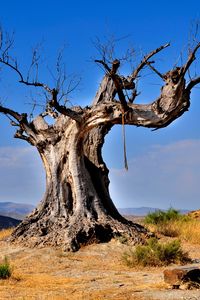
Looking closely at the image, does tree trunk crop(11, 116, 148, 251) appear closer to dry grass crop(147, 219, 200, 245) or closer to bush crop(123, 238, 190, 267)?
dry grass crop(147, 219, 200, 245)

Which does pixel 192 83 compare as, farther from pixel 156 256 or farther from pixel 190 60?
pixel 156 256

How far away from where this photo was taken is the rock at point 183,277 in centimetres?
870

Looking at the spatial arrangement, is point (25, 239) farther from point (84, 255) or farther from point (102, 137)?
point (102, 137)

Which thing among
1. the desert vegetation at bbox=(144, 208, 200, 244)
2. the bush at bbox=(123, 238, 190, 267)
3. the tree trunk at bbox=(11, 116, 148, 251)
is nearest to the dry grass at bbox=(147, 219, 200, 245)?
the desert vegetation at bbox=(144, 208, 200, 244)

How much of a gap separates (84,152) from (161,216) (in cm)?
749

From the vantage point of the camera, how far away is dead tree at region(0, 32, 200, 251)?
1464 cm

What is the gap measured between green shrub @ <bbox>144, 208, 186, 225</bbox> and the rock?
45.8ft

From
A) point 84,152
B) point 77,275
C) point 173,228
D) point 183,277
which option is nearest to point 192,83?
point 84,152

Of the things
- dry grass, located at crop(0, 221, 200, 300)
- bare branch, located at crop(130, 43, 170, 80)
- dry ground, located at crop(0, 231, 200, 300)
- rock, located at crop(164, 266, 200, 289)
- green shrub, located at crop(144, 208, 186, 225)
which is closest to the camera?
dry ground, located at crop(0, 231, 200, 300)

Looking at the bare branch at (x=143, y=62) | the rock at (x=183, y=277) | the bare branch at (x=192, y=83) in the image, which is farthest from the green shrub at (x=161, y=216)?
the rock at (x=183, y=277)

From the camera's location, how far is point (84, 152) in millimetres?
17953

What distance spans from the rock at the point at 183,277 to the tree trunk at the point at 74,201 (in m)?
5.90

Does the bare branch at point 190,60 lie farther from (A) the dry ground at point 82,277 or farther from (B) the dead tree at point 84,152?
(A) the dry ground at point 82,277

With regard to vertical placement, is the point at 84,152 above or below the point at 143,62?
below
